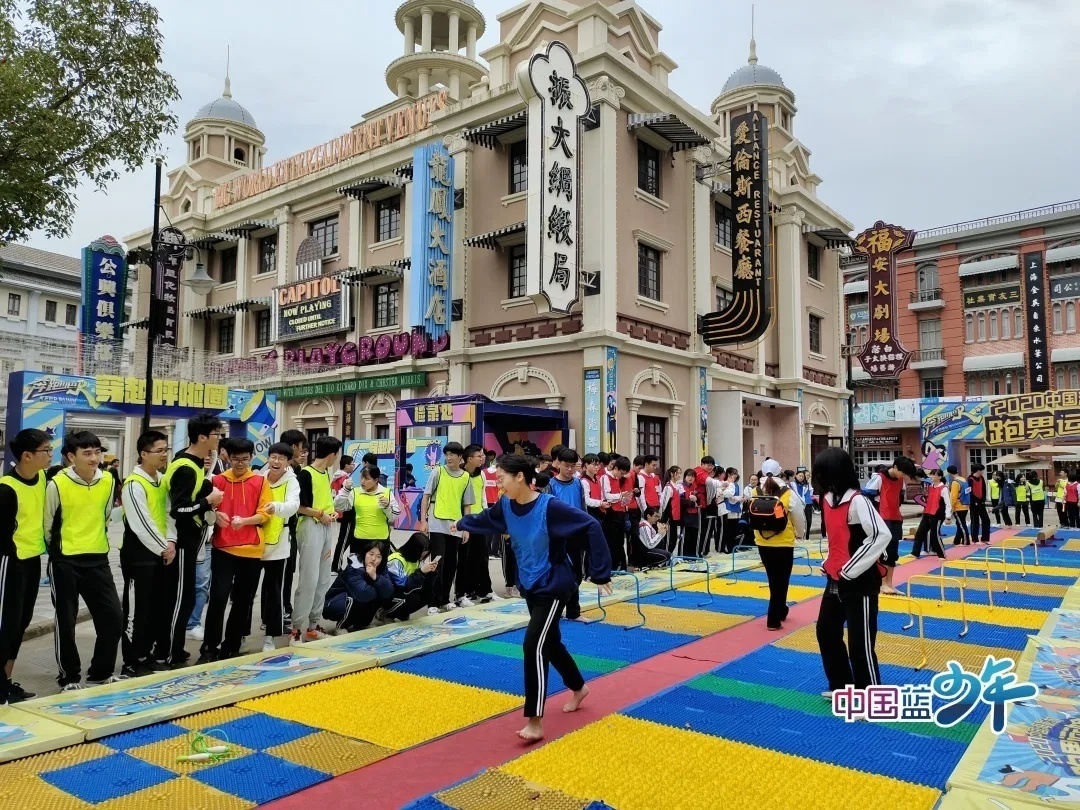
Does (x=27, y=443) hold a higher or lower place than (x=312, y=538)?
higher

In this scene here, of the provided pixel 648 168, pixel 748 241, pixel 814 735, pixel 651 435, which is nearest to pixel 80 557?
pixel 814 735

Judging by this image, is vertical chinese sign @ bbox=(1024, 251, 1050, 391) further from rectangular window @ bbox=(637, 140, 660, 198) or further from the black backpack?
the black backpack

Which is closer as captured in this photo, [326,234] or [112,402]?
[112,402]

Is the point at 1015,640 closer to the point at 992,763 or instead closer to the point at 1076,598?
the point at 1076,598

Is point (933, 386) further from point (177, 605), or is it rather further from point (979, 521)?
point (177, 605)

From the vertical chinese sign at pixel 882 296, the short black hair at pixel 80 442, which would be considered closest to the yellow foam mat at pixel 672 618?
the short black hair at pixel 80 442

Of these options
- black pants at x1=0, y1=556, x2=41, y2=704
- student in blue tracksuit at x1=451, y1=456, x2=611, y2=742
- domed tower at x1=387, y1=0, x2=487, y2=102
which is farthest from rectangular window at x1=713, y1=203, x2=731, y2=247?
black pants at x1=0, y1=556, x2=41, y2=704

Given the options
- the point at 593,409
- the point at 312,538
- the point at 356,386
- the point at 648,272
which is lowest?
the point at 312,538

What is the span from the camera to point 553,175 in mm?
18453

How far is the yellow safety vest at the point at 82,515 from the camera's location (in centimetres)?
606

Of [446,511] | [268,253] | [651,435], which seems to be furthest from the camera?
[268,253]

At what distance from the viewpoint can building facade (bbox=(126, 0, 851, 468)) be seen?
20.1m

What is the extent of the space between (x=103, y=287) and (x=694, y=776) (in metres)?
28.2

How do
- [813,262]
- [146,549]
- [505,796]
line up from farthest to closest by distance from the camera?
[813,262] < [146,549] < [505,796]
